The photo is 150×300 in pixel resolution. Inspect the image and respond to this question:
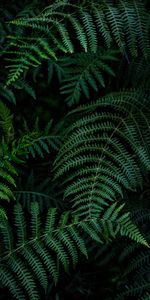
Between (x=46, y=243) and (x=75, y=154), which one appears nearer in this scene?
(x=46, y=243)

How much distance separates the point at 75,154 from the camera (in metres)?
2.30

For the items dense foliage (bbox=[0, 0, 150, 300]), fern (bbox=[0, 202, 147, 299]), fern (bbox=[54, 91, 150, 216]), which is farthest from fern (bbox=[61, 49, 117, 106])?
fern (bbox=[0, 202, 147, 299])

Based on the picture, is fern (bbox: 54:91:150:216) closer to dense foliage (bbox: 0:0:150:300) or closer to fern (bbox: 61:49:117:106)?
dense foliage (bbox: 0:0:150:300)

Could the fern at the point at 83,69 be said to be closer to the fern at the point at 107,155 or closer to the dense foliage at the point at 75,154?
the dense foliage at the point at 75,154

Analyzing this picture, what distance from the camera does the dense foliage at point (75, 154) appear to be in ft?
7.19

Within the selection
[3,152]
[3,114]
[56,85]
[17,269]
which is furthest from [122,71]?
[17,269]

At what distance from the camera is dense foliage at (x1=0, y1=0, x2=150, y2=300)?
219 centimetres

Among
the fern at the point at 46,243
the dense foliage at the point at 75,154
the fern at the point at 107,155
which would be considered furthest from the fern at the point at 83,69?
the fern at the point at 46,243

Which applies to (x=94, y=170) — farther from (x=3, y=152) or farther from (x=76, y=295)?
(x=76, y=295)

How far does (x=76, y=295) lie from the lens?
288cm

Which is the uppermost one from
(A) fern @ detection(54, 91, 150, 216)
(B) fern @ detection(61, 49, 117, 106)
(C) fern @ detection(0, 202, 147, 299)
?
(B) fern @ detection(61, 49, 117, 106)

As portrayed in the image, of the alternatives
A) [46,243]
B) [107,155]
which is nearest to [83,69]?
[107,155]

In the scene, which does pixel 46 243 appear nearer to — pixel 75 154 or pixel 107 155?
pixel 75 154

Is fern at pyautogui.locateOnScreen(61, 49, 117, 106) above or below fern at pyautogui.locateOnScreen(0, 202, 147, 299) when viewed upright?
above
